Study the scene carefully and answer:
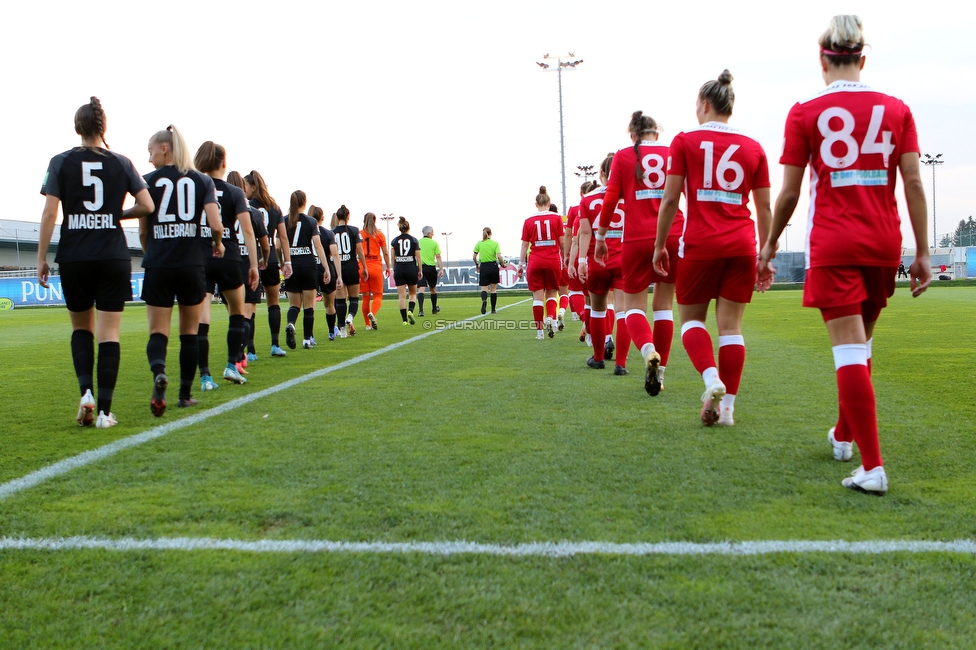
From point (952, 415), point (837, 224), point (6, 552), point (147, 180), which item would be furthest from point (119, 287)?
point (952, 415)

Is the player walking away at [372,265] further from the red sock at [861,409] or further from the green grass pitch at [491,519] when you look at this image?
the red sock at [861,409]

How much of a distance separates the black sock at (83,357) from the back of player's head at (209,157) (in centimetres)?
198

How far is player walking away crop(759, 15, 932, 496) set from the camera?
10.5ft

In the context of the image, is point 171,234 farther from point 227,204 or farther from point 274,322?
point 274,322

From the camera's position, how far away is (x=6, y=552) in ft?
8.24

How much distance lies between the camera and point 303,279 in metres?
10.4

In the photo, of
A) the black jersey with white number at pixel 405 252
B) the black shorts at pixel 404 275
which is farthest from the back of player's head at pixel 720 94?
the black shorts at pixel 404 275

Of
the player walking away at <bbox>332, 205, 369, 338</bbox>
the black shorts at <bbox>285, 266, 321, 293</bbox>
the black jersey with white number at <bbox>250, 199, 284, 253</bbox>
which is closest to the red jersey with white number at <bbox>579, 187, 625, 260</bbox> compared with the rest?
the black jersey with white number at <bbox>250, 199, 284, 253</bbox>

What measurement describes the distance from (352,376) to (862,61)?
5038 mm

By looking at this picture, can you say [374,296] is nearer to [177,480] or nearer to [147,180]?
[147,180]

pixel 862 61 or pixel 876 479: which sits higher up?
pixel 862 61

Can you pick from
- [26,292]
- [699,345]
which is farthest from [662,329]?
[26,292]

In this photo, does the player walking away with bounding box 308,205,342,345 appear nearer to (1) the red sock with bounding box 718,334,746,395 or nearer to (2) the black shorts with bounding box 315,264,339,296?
(2) the black shorts with bounding box 315,264,339,296

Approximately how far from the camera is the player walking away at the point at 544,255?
36.6 ft
